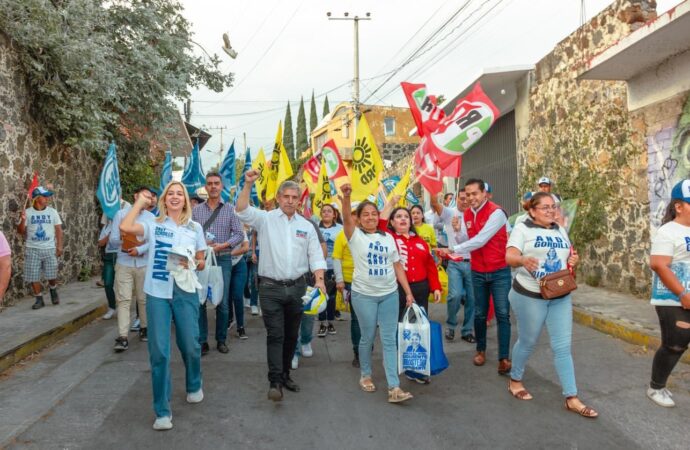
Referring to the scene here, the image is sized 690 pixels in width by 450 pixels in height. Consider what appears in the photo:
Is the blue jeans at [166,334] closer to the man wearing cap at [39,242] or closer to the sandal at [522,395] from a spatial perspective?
the sandal at [522,395]

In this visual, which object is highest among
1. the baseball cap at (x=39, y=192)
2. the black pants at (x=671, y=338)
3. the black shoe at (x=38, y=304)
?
the baseball cap at (x=39, y=192)

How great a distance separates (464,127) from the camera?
6480 mm

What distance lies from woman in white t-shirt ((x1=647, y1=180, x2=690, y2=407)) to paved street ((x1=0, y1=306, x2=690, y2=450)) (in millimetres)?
448

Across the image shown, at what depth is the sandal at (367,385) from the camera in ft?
15.9

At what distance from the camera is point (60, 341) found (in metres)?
6.99

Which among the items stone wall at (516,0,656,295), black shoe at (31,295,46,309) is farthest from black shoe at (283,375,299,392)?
stone wall at (516,0,656,295)

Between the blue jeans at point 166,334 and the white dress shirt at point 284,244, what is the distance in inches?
28.4

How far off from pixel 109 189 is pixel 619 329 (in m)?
6.53

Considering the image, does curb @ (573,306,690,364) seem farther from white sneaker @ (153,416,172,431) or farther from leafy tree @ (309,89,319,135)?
leafy tree @ (309,89,319,135)

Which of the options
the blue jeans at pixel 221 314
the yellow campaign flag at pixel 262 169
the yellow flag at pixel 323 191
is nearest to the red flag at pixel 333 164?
the yellow flag at pixel 323 191

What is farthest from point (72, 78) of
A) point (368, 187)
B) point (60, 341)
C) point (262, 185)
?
point (368, 187)

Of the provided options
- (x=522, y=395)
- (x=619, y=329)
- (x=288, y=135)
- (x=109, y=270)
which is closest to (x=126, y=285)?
(x=109, y=270)

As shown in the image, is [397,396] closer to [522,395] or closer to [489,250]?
[522,395]

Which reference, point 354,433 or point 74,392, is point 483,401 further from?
point 74,392
